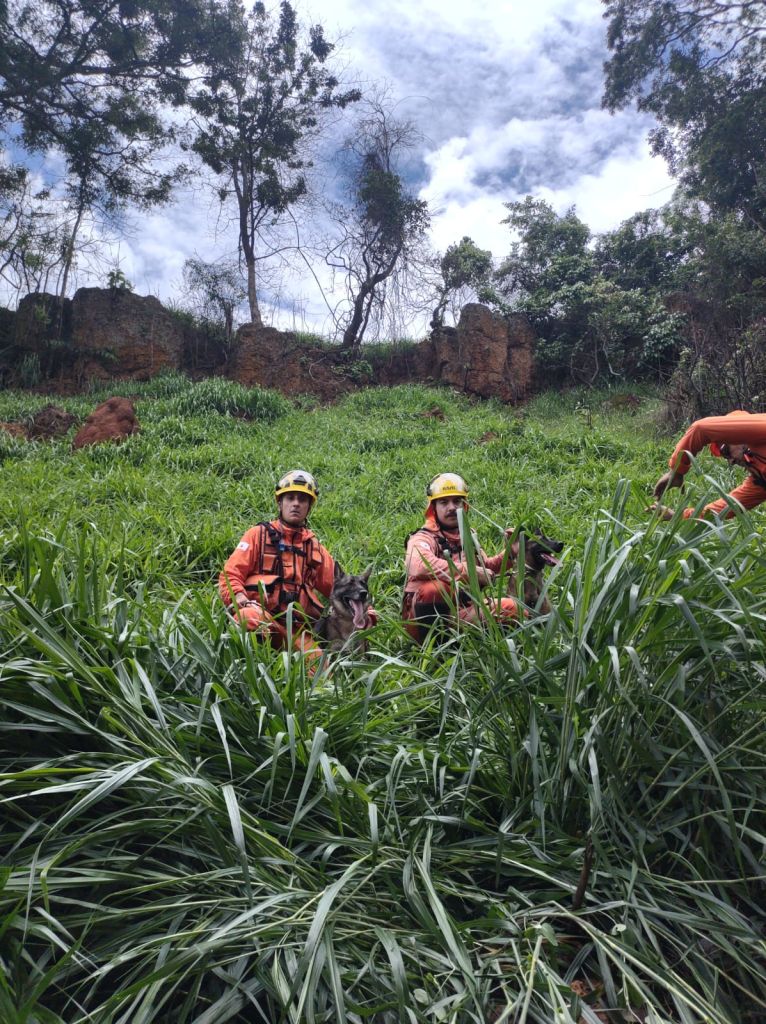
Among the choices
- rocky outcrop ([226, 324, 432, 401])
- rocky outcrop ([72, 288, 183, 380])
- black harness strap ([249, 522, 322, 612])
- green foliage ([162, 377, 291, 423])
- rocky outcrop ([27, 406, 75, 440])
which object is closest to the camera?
black harness strap ([249, 522, 322, 612])

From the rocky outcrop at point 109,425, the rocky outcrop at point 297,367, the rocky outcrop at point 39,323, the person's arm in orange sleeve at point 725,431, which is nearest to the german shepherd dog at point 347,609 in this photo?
the person's arm in orange sleeve at point 725,431

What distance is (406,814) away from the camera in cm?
154

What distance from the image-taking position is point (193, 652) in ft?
5.85

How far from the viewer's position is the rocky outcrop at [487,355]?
14.5m

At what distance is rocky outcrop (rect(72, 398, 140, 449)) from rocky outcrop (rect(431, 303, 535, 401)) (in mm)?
8498

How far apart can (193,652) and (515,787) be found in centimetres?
99

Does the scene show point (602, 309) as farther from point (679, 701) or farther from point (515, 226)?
point (679, 701)

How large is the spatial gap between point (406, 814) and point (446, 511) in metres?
2.39

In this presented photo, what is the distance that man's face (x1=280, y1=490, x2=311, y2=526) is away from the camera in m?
3.75

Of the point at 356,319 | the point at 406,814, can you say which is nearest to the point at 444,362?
the point at 356,319

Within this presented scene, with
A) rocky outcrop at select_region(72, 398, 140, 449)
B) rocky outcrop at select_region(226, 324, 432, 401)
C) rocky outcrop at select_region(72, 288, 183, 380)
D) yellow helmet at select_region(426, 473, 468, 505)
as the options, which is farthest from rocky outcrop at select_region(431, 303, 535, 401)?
yellow helmet at select_region(426, 473, 468, 505)

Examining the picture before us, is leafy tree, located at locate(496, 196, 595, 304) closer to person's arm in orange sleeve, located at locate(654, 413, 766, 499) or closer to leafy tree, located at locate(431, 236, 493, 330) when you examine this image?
leafy tree, located at locate(431, 236, 493, 330)

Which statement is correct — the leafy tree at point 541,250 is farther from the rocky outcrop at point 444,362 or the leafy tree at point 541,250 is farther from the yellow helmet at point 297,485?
the yellow helmet at point 297,485

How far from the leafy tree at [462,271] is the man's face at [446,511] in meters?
13.3
